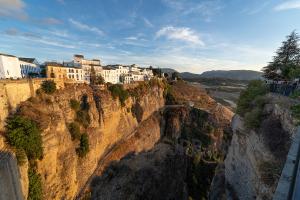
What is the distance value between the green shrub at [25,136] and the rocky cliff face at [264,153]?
1450 centimetres

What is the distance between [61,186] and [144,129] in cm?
2359

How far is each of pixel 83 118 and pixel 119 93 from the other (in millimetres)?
10552

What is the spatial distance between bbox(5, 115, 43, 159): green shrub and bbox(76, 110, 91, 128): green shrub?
8725 millimetres

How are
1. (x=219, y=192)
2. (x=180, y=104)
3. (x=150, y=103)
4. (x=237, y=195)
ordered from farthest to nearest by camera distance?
(x=180, y=104) → (x=150, y=103) → (x=219, y=192) → (x=237, y=195)

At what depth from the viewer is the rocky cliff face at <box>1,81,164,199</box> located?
47.5ft

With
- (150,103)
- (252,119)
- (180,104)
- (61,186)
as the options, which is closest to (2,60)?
(61,186)

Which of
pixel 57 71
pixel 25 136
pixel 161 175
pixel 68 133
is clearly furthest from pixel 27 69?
pixel 161 175

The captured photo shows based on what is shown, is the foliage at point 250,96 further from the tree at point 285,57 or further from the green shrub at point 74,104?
the green shrub at point 74,104

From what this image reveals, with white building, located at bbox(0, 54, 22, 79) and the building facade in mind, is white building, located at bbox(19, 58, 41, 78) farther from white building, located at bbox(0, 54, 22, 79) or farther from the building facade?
the building facade

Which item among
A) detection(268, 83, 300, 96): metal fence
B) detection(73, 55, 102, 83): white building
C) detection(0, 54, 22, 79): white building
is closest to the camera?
detection(268, 83, 300, 96): metal fence

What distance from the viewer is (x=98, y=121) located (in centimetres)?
2552

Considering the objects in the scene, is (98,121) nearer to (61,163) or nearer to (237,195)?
(61,163)

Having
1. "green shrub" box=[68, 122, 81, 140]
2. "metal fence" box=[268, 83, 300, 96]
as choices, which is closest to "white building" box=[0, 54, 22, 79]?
"green shrub" box=[68, 122, 81, 140]

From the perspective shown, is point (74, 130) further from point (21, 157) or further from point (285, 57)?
point (285, 57)
